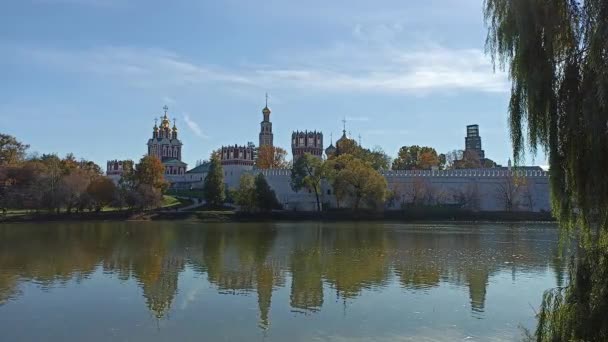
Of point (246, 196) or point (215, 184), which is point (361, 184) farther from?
point (215, 184)

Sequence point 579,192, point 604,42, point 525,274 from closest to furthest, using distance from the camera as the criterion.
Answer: point 604,42 < point 579,192 < point 525,274

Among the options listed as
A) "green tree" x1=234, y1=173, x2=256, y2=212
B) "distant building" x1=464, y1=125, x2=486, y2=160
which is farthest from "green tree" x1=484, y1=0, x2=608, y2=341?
"distant building" x1=464, y1=125, x2=486, y2=160

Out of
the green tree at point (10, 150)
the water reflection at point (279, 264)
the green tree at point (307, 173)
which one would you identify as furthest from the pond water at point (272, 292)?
the green tree at point (10, 150)

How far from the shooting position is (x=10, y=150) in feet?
233

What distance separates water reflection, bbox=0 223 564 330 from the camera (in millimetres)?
15609

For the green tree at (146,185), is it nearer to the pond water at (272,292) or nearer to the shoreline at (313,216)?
the shoreline at (313,216)

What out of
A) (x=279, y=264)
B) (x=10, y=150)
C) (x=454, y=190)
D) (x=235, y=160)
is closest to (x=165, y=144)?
(x=235, y=160)

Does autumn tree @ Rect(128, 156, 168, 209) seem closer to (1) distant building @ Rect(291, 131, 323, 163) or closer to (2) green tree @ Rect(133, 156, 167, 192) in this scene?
(2) green tree @ Rect(133, 156, 167, 192)

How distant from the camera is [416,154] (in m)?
87.0

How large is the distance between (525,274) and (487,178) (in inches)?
1767

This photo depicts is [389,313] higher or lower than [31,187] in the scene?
lower

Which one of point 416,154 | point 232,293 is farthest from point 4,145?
point 232,293

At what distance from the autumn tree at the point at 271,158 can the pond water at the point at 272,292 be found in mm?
64118

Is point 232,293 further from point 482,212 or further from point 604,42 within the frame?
point 482,212
